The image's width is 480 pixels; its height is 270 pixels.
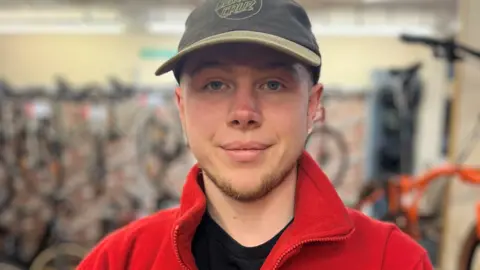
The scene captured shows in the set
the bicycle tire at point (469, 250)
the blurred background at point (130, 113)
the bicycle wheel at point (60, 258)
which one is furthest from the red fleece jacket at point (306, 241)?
the bicycle wheel at point (60, 258)

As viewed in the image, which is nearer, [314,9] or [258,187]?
[258,187]

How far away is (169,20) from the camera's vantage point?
5832 millimetres

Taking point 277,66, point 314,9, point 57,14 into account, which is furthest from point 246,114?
point 57,14

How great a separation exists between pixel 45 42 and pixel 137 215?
249 centimetres

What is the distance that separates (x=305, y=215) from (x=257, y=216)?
107mm

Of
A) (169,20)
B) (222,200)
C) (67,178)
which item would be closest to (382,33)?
(169,20)

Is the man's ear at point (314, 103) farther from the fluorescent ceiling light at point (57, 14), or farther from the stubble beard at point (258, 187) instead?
the fluorescent ceiling light at point (57, 14)

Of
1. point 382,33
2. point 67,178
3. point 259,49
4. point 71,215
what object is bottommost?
point 71,215

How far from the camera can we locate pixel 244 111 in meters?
0.88

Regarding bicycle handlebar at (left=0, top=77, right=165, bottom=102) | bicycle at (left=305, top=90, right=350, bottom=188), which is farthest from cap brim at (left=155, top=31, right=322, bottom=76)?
bicycle at (left=305, top=90, right=350, bottom=188)

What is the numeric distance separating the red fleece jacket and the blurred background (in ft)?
10.8

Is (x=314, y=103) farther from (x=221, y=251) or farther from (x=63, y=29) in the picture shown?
(x=63, y=29)

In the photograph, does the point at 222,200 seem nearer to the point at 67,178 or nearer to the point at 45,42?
the point at 67,178

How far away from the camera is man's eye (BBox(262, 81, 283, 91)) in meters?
0.92
